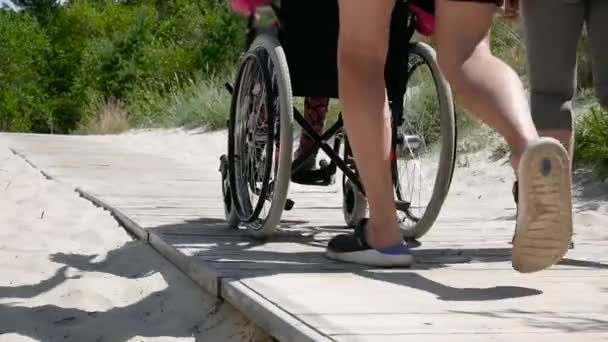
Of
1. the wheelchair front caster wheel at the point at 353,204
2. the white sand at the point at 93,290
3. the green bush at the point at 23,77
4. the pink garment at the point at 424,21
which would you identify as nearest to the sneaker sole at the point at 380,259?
the white sand at the point at 93,290

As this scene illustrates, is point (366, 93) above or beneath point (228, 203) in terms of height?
above

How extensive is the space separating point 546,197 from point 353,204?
1.85 m

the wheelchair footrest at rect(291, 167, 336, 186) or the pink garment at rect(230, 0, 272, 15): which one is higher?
the pink garment at rect(230, 0, 272, 15)

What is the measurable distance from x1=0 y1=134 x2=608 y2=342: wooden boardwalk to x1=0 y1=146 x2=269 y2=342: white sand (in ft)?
0.28

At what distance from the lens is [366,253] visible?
370 cm

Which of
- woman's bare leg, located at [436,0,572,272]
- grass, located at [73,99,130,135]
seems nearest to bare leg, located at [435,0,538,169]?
woman's bare leg, located at [436,0,572,272]

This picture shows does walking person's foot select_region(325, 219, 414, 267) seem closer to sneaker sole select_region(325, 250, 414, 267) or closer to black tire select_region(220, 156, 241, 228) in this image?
sneaker sole select_region(325, 250, 414, 267)

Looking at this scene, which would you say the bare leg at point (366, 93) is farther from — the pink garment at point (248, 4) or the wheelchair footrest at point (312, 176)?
the wheelchair footrest at point (312, 176)

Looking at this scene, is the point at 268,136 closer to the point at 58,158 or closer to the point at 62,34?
the point at 58,158

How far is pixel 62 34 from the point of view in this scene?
117 feet

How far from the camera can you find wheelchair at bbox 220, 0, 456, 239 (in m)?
4.11

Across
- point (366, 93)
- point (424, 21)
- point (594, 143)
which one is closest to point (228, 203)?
point (424, 21)

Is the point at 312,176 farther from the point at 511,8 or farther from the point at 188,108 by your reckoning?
the point at 188,108

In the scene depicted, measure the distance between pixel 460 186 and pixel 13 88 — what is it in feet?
88.4
